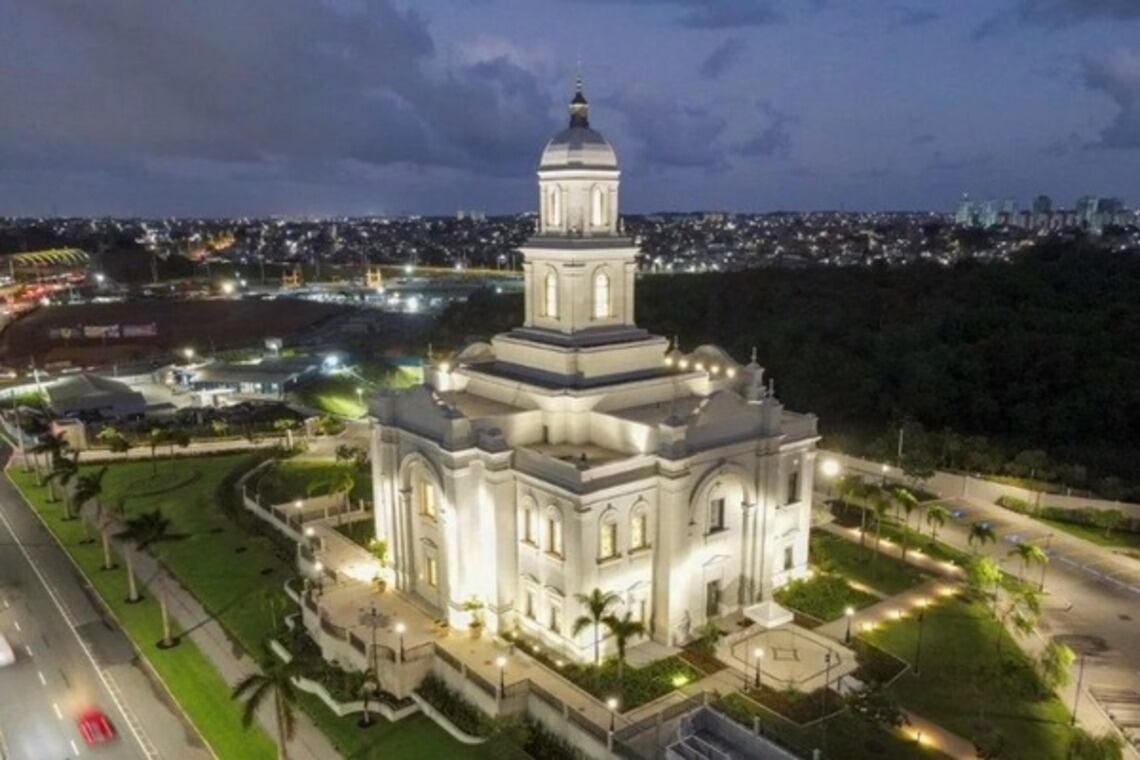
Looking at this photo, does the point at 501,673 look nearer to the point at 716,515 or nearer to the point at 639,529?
the point at 639,529

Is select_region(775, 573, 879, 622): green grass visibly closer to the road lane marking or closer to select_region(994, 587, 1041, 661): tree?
select_region(994, 587, 1041, 661): tree

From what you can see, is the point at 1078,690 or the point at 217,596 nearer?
the point at 1078,690

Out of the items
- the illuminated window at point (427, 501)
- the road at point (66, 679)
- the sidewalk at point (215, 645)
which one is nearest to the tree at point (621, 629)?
the illuminated window at point (427, 501)

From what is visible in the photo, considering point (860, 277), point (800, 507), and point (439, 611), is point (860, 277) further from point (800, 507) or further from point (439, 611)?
point (439, 611)

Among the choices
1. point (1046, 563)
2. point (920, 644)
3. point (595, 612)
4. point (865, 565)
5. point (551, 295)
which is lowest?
point (920, 644)

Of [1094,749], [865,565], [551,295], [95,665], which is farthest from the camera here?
[865,565]

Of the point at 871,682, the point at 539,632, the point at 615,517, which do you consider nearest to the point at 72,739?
the point at 539,632

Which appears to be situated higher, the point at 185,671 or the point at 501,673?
the point at 501,673

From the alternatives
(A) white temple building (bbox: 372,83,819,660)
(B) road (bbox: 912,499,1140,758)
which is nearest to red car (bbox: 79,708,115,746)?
(A) white temple building (bbox: 372,83,819,660)

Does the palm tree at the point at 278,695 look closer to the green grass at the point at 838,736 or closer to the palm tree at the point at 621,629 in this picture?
the palm tree at the point at 621,629

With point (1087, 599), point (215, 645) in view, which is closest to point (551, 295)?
point (215, 645)
